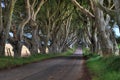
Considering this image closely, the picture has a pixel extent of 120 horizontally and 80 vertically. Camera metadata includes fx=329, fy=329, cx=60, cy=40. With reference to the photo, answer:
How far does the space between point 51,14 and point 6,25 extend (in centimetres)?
2248

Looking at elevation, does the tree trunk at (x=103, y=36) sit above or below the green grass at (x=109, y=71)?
above

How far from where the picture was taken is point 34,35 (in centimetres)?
4041

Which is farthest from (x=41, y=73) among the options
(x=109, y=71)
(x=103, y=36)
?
(x=103, y=36)

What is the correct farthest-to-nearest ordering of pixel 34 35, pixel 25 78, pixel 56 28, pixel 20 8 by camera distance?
pixel 56 28
pixel 20 8
pixel 34 35
pixel 25 78

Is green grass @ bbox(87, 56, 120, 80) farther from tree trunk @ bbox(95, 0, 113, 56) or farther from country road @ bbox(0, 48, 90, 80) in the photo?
tree trunk @ bbox(95, 0, 113, 56)

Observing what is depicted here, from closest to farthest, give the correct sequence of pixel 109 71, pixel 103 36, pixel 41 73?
pixel 109 71 → pixel 41 73 → pixel 103 36

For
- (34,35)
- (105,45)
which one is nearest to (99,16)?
(105,45)

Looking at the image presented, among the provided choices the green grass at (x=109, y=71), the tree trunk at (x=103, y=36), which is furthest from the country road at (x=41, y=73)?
the tree trunk at (x=103, y=36)

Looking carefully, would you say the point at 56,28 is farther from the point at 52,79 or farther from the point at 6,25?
the point at 52,79

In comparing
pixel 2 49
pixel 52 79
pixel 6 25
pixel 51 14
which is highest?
pixel 51 14

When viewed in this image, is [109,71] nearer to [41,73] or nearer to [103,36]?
[41,73]

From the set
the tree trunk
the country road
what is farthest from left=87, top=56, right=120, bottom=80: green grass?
the tree trunk

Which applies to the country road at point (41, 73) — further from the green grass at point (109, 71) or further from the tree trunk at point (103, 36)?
the tree trunk at point (103, 36)

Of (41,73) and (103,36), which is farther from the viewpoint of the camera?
(103,36)
